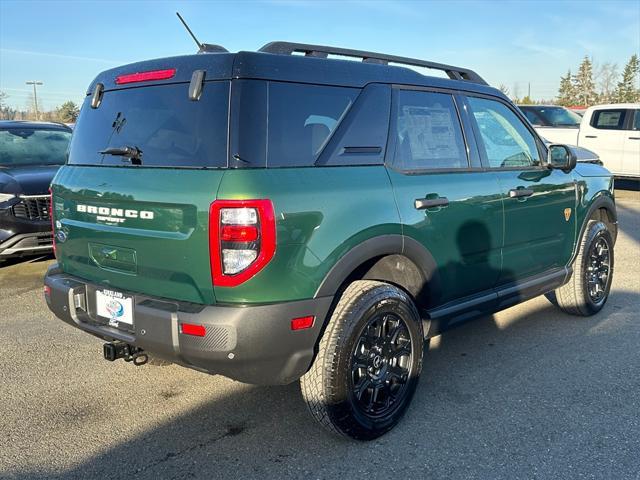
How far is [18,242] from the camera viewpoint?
6.08 metres

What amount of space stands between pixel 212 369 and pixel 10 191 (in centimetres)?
456

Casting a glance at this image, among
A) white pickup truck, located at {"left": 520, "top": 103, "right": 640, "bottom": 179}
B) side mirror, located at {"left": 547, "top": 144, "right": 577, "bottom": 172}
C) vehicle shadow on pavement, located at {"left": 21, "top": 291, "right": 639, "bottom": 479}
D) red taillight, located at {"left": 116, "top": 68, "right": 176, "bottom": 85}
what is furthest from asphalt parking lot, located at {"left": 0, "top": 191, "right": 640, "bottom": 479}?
white pickup truck, located at {"left": 520, "top": 103, "right": 640, "bottom": 179}

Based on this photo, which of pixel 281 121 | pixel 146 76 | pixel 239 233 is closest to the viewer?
pixel 239 233

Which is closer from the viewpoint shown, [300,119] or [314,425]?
[300,119]

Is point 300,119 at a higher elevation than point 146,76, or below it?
below

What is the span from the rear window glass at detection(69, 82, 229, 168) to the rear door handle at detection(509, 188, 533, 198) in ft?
6.90

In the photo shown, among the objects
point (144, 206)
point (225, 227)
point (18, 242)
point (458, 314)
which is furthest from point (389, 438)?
point (18, 242)

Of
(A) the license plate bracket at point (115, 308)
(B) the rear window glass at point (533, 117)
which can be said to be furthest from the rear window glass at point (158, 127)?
(B) the rear window glass at point (533, 117)

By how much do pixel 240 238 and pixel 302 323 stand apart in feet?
1.62

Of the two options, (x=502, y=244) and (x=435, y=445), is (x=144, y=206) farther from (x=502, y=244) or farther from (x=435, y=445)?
(x=502, y=244)

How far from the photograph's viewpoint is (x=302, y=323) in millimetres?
2666

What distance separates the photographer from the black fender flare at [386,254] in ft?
9.02

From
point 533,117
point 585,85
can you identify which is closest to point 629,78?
point 585,85

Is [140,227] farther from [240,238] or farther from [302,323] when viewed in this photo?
[302,323]
